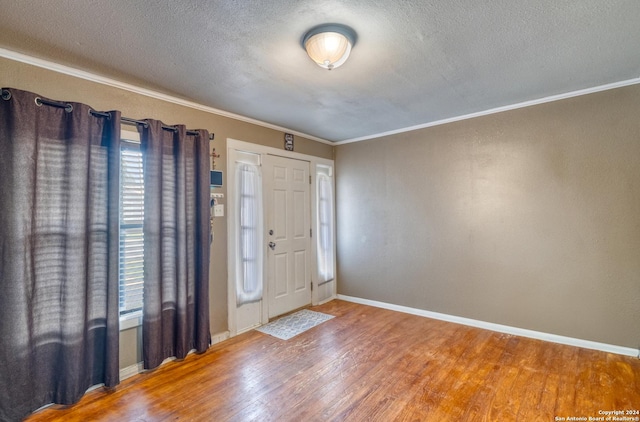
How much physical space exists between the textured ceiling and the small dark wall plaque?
916 mm

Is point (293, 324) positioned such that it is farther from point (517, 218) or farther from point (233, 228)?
point (517, 218)

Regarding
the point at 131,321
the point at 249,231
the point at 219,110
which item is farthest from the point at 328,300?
the point at 219,110

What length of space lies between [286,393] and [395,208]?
8.87ft

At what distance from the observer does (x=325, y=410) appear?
Answer: 2.01 m

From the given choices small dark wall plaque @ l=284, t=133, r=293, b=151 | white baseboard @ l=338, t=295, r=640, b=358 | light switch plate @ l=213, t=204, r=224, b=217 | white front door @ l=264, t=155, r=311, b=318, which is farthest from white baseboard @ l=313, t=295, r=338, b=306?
small dark wall plaque @ l=284, t=133, r=293, b=151

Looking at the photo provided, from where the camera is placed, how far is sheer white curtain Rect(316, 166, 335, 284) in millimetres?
4523

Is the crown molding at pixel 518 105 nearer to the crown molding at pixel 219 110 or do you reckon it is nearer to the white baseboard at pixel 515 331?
the crown molding at pixel 219 110

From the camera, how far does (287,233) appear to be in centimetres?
395

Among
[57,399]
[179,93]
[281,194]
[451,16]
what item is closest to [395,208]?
[281,194]

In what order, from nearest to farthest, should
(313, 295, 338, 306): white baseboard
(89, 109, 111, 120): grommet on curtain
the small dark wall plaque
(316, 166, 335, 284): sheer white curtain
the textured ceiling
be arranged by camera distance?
1. the textured ceiling
2. (89, 109, 111, 120): grommet on curtain
3. the small dark wall plaque
4. (313, 295, 338, 306): white baseboard
5. (316, 166, 335, 284): sheer white curtain

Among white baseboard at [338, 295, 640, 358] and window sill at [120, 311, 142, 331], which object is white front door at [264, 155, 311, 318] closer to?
white baseboard at [338, 295, 640, 358]

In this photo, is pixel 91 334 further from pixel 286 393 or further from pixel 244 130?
pixel 244 130

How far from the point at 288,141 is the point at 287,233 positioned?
4.07ft

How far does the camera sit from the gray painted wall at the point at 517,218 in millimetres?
2729
